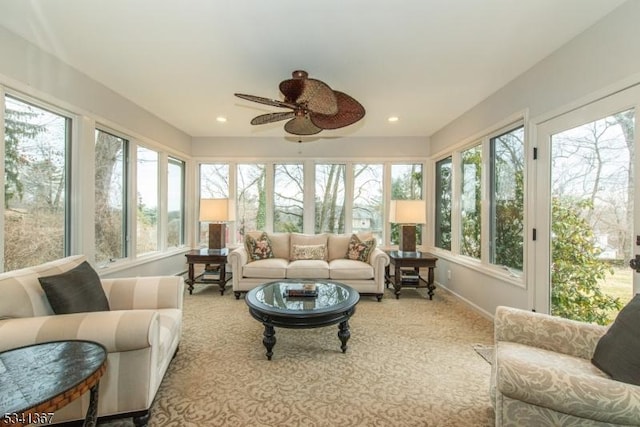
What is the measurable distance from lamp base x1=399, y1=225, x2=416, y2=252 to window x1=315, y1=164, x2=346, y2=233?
1125 millimetres

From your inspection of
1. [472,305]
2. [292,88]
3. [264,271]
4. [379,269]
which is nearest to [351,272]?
[379,269]

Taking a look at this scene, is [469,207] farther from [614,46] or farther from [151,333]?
[151,333]

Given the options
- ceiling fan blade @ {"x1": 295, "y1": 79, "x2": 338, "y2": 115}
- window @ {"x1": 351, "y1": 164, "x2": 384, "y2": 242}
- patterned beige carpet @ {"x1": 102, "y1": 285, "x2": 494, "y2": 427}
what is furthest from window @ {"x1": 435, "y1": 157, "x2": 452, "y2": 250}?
ceiling fan blade @ {"x1": 295, "y1": 79, "x2": 338, "y2": 115}

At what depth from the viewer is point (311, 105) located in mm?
2186

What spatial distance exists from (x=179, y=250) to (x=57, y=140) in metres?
2.46

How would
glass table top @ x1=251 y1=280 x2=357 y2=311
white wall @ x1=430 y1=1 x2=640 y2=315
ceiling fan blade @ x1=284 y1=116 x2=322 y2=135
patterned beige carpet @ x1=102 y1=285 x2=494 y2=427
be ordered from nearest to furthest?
patterned beige carpet @ x1=102 y1=285 x2=494 y2=427, white wall @ x1=430 y1=1 x2=640 y2=315, glass table top @ x1=251 y1=280 x2=357 y2=311, ceiling fan blade @ x1=284 y1=116 x2=322 y2=135

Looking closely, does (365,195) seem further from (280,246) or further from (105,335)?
(105,335)

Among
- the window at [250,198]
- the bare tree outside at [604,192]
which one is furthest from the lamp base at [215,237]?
the bare tree outside at [604,192]

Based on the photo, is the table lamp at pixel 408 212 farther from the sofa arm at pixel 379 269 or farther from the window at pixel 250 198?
the window at pixel 250 198

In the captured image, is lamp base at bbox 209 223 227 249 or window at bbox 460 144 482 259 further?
lamp base at bbox 209 223 227 249

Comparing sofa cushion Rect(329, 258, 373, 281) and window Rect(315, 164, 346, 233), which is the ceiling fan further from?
window Rect(315, 164, 346, 233)

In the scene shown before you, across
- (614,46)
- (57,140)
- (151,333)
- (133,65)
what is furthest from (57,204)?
(614,46)

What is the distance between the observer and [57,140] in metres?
2.71

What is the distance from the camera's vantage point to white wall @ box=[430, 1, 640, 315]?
1848 millimetres
